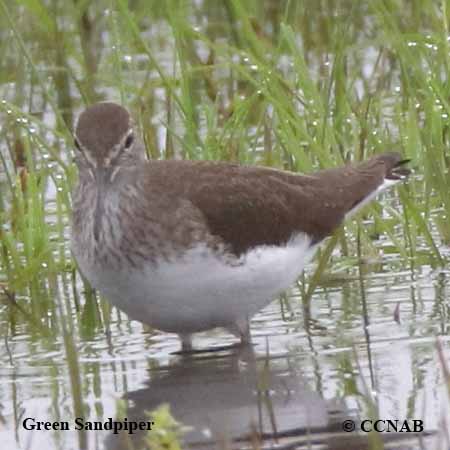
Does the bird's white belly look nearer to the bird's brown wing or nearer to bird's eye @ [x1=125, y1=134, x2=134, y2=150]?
the bird's brown wing

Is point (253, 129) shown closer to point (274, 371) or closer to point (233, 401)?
point (274, 371)

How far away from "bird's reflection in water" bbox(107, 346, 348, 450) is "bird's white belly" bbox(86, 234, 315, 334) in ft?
0.72

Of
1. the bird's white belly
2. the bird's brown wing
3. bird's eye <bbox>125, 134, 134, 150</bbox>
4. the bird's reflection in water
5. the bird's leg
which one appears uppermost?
bird's eye <bbox>125, 134, 134, 150</bbox>

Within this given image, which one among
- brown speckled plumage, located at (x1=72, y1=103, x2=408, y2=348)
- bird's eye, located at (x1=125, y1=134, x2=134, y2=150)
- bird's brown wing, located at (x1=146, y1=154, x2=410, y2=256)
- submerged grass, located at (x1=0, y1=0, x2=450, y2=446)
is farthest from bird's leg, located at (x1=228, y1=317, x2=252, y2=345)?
bird's eye, located at (x1=125, y1=134, x2=134, y2=150)

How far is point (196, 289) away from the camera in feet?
23.4

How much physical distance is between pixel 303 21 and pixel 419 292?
4.80 meters

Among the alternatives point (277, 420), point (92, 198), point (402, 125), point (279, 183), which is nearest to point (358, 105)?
point (402, 125)

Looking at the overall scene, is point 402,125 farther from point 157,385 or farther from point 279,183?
point 157,385

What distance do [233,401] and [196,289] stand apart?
0.59 m

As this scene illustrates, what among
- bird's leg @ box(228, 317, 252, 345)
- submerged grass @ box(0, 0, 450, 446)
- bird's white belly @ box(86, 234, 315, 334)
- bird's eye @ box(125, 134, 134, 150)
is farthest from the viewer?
submerged grass @ box(0, 0, 450, 446)

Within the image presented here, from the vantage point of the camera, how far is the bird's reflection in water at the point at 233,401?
621cm

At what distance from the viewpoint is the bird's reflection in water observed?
621cm

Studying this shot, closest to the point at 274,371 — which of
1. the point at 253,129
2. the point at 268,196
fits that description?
the point at 268,196

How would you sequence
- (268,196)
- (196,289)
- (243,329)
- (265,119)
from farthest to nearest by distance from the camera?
(265,119) < (268,196) < (243,329) < (196,289)
